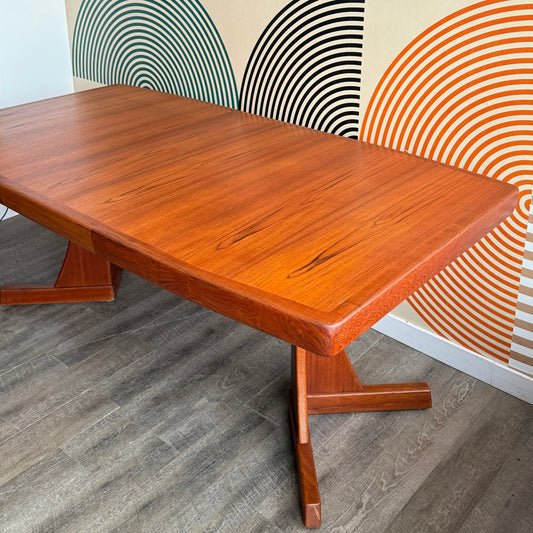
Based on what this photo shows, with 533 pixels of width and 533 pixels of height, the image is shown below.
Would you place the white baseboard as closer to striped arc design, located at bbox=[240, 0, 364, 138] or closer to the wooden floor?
the wooden floor

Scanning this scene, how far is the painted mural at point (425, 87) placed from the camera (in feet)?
5.26

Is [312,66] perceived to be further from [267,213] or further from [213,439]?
[213,439]

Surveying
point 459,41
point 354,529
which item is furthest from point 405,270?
point 459,41

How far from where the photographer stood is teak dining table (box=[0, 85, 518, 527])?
1.10m

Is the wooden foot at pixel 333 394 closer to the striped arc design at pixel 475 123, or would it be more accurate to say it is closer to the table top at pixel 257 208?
the striped arc design at pixel 475 123

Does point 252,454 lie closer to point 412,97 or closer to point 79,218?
point 79,218

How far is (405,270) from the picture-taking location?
113 centimetres

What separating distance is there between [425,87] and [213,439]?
3.59ft

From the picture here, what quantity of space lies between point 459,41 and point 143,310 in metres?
1.31

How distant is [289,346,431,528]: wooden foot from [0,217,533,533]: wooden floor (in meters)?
0.04

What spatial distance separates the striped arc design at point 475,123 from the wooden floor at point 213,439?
0.20 meters

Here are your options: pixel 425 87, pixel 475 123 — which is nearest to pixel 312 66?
pixel 425 87

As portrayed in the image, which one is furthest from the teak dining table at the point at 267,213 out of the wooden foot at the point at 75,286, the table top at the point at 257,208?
the wooden foot at the point at 75,286

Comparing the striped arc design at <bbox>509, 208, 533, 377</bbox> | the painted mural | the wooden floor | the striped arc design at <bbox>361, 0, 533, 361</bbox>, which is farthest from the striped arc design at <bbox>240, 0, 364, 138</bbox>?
the wooden floor
